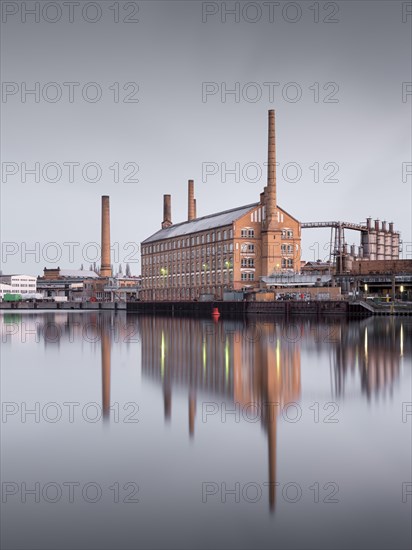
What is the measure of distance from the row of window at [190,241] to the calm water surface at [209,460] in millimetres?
60221

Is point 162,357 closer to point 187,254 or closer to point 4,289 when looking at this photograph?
point 187,254

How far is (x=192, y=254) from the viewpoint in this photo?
8681 centimetres

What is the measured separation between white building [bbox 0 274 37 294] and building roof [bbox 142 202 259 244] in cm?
7763

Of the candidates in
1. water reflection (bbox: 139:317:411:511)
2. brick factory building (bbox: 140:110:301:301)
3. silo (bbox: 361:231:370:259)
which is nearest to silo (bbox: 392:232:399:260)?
silo (bbox: 361:231:370:259)

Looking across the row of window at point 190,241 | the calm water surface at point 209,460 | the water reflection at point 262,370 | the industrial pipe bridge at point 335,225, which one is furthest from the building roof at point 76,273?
the calm water surface at point 209,460

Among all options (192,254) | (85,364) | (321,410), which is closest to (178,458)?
(321,410)

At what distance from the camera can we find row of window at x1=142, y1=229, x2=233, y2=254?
76.0 meters

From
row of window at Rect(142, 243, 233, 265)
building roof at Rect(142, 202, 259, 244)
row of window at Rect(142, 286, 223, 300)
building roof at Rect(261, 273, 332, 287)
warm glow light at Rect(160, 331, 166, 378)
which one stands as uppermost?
building roof at Rect(142, 202, 259, 244)

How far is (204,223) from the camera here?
279 ft

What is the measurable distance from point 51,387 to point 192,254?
72.4m

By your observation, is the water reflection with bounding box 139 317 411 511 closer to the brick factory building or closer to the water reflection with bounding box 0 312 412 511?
the water reflection with bounding box 0 312 412 511

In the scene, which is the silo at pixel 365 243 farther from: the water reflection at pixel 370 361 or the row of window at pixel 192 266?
the water reflection at pixel 370 361

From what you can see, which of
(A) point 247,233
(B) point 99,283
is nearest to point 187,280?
(A) point 247,233

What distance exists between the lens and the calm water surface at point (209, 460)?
5.60 metres
